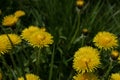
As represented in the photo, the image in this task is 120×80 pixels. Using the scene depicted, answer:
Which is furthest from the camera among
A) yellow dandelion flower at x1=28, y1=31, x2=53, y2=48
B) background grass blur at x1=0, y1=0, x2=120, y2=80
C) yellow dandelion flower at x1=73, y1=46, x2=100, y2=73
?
background grass blur at x1=0, y1=0, x2=120, y2=80

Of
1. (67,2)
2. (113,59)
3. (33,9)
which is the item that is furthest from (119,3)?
(113,59)

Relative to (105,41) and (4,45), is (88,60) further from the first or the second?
(4,45)

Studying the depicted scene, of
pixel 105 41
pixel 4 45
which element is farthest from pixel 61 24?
pixel 4 45

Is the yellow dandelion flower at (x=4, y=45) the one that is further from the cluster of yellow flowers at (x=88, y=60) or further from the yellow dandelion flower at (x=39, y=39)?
the cluster of yellow flowers at (x=88, y=60)

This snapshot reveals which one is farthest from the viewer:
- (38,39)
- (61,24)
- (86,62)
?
(61,24)

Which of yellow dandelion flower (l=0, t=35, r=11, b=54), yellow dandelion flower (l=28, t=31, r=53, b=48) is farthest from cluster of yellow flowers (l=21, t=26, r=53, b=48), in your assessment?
yellow dandelion flower (l=0, t=35, r=11, b=54)

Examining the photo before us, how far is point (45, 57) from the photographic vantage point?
2488 millimetres

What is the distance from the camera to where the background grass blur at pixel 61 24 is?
2507mm

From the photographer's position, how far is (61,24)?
3.01 metres

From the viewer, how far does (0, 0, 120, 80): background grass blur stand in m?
2.51

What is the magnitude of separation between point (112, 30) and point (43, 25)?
557 millimetres

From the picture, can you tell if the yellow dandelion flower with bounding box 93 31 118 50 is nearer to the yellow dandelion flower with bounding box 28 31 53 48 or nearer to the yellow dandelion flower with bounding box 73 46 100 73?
the yellow dandelion flower with bounding box 73 46 100 73

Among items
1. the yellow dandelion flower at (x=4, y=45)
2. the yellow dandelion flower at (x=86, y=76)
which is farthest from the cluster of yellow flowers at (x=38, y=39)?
the yellow dandelion flower at (x=86, y=76)

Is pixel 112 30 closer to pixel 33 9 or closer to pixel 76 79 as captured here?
pixel 33 9
